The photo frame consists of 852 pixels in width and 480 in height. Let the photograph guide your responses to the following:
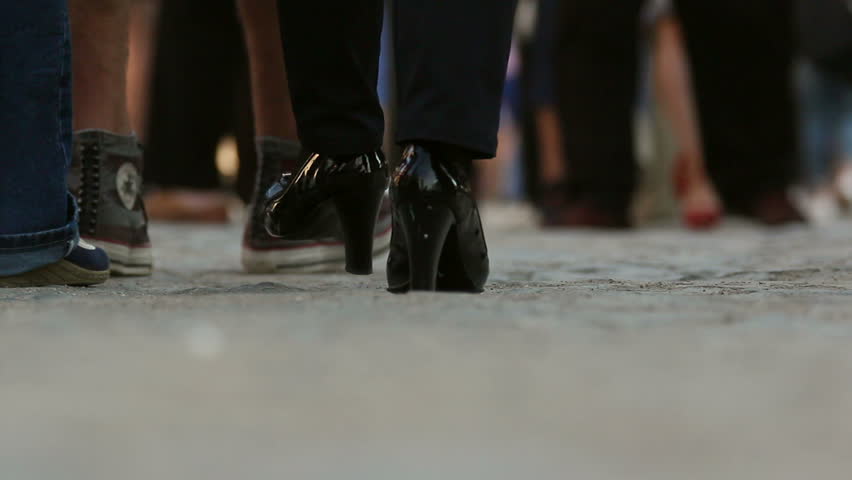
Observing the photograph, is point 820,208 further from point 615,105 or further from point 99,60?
point 99,60

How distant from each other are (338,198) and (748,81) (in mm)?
2437

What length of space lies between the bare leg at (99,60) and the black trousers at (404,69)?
437mm

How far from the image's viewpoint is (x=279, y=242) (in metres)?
1.29

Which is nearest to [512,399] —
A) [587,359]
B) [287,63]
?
[587,359]

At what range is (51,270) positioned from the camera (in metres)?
0.97

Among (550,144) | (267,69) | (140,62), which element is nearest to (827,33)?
(550,144)

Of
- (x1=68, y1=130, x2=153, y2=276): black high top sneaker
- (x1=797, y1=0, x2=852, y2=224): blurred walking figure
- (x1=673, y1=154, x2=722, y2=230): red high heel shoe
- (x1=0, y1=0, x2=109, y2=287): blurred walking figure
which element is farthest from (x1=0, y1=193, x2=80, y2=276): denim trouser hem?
(x1=797, y1=0, x2=852, y2=224): blurred walking figure

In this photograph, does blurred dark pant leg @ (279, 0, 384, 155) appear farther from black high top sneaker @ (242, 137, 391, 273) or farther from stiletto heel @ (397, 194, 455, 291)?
black high top sneaker @ (242, 137, 391, 273)

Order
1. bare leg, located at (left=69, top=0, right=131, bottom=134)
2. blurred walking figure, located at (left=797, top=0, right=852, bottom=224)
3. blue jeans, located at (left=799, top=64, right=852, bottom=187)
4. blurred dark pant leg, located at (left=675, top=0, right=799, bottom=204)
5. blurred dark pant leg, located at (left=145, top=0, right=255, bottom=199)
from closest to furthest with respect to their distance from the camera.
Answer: bare leg, located at (left=69, top=0, right=131, bottom=134)
blurred dark pant leg, located at (left=145, top=0, right=255, bottom=199)
blurred dark pant leg, located at (left=675, top=0, right=799, bottom=204)
blurred walking figure, located at (left=797, top=0, right=852, bottom=224)
blue jeans, located at (left=799, top=64, right=852, bottom=187)

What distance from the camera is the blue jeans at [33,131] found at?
90 centimetres

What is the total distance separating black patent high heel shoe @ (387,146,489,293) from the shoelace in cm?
56

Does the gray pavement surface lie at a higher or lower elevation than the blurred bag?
lower

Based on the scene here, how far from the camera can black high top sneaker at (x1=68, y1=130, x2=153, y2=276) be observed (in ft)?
3.95

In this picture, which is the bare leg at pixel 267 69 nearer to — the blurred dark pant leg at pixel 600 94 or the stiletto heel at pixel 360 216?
the stiletto heel at pixel 360 216
